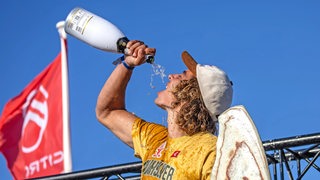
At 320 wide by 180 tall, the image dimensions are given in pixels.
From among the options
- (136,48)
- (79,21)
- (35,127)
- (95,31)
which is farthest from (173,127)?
(35,127)

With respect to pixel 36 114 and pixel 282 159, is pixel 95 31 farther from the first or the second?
pixel 36 114

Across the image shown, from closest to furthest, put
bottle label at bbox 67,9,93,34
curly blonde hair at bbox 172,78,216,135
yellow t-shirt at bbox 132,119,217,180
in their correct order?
1. yellow t-shirt at bbox 132,119,217,180
2. curly blonde hair at bbox 172,78,216,135
3. bottle label at bbox 67,9,93,34

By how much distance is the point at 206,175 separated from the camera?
3244 millimetres

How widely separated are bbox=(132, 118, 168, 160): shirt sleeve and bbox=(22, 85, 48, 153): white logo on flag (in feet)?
20.2

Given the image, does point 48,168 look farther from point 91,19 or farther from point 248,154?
point 248,154

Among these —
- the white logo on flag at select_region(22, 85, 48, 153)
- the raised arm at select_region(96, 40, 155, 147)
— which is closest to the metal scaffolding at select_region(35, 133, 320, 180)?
the raised arm at select_region(96, 40, 155, 147)

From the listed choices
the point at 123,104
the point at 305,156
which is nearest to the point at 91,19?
the point at 123,104

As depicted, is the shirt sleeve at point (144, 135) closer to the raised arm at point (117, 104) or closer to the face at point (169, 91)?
the raised arm at point (117, 104)

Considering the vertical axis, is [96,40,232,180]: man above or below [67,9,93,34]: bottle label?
below

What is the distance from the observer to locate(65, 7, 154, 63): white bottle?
388 centimetres

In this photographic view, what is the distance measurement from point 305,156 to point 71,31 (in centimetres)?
193

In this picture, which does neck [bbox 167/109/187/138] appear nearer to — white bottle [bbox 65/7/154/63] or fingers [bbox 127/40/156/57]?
fingers [bbox 127/40/156/57]

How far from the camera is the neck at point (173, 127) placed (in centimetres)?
347

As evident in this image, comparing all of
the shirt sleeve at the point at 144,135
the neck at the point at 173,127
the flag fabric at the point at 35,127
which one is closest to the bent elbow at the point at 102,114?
the shirt sleeve at the point at 144,135
